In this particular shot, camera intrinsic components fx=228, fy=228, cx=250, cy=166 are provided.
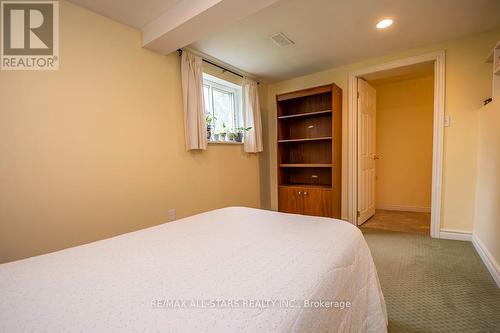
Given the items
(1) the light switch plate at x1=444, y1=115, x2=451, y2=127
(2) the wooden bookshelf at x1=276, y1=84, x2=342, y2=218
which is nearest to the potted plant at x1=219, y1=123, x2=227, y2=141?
(2) the wooden bookshelf at x1=276, y1=84, x2=342, y2=218

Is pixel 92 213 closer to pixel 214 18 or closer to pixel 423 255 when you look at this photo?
pixel 214 18

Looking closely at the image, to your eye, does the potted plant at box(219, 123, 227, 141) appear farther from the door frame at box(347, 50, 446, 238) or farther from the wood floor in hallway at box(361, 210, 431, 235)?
the wood floor in hallway at box(361, 210, 431, 235)

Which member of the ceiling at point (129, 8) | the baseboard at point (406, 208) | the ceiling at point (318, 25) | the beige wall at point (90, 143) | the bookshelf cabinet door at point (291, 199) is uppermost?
the ceiling at point (318, 25)

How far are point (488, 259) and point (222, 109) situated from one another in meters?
3.17

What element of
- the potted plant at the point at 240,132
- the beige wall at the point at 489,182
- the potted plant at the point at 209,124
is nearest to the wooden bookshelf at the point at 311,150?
the potted plant at the point at 240,132

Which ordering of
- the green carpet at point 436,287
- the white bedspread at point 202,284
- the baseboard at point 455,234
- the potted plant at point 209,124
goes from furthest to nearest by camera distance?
the potted plant at point 209,124 < the baseboard at point 455,234 < the green carpet at point 436,287 < the white bedspread at point 202,284

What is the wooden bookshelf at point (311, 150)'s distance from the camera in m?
2.97

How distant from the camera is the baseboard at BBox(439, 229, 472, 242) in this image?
248 cm

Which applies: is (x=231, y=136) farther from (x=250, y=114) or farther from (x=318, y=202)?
(x=318, y=202)

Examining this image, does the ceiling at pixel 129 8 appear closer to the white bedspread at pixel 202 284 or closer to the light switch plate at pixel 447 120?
the white bedspread at pixel 202 284

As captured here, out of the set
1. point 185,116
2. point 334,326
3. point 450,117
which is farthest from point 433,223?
point 185,116

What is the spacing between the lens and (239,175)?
130 inches

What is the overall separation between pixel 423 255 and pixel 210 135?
2582 mm

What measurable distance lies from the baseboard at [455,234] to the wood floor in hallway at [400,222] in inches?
8.1
